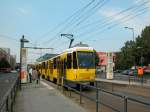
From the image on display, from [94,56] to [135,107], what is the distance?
18.9 meters

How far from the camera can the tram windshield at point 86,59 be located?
2728cm

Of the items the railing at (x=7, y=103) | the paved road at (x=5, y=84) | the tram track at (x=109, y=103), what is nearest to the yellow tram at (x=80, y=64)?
the paved road at (x=5, y=84)

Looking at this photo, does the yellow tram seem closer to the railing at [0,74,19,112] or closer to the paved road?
the paved road

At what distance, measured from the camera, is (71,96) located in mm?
20203

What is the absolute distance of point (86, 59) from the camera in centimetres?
2761

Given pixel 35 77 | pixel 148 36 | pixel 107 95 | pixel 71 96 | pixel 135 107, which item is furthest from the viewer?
pixel 148 36

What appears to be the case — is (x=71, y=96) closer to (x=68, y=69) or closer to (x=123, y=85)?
Result: (x=68, y=69)

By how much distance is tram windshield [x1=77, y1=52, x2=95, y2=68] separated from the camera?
27.3 meters

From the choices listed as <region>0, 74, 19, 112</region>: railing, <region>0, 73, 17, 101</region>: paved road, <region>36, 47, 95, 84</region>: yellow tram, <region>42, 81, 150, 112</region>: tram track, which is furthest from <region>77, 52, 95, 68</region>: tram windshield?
<region>0, 74, 19, 112</region>: railing

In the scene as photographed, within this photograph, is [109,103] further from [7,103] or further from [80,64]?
[80,64]

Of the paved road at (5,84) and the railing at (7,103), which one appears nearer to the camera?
the railing at (7,103)

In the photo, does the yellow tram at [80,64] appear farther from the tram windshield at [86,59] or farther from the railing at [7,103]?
the railing at [7,103]

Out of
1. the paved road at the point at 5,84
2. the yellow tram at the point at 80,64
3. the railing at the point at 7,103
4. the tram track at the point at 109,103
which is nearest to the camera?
the tram track at the point at 109,103

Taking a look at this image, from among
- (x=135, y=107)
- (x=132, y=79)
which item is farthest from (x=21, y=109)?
(x=132, y=79)
